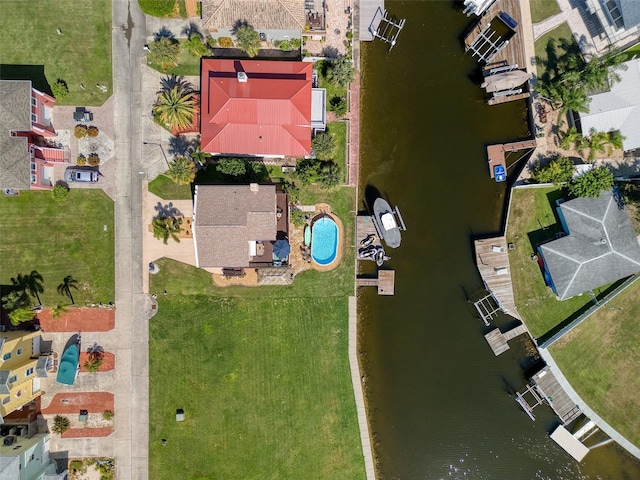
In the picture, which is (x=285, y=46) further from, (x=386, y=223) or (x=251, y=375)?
(x=251, y=375)

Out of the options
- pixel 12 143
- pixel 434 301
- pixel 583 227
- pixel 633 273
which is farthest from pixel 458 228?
pixel 12 143

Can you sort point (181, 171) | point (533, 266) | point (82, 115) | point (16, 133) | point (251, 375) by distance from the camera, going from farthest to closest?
point (533, 266) < point (251, 375) < point (82, 115) < point (181, 171) < point (16, 133)

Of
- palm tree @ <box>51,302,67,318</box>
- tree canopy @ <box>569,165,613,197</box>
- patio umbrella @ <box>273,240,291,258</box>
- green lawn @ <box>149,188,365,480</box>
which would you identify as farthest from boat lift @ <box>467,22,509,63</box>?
palm tree @ <box>51,302,67,318</box>

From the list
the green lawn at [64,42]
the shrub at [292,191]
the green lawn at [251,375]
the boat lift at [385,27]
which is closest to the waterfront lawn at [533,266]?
the green lawn at [251,375]

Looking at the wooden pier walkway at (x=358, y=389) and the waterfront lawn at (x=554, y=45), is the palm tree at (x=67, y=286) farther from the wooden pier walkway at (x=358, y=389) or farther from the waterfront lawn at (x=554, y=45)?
the waterfront lawn at (x=554, y=45)

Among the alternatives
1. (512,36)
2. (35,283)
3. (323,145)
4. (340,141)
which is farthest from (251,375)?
(512,36)

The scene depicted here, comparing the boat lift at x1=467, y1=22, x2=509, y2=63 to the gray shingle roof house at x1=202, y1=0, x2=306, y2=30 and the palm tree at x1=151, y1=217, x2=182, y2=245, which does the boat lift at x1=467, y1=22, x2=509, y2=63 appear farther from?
the palm tree at x1=151, y1=217, x2=182, y2=245
